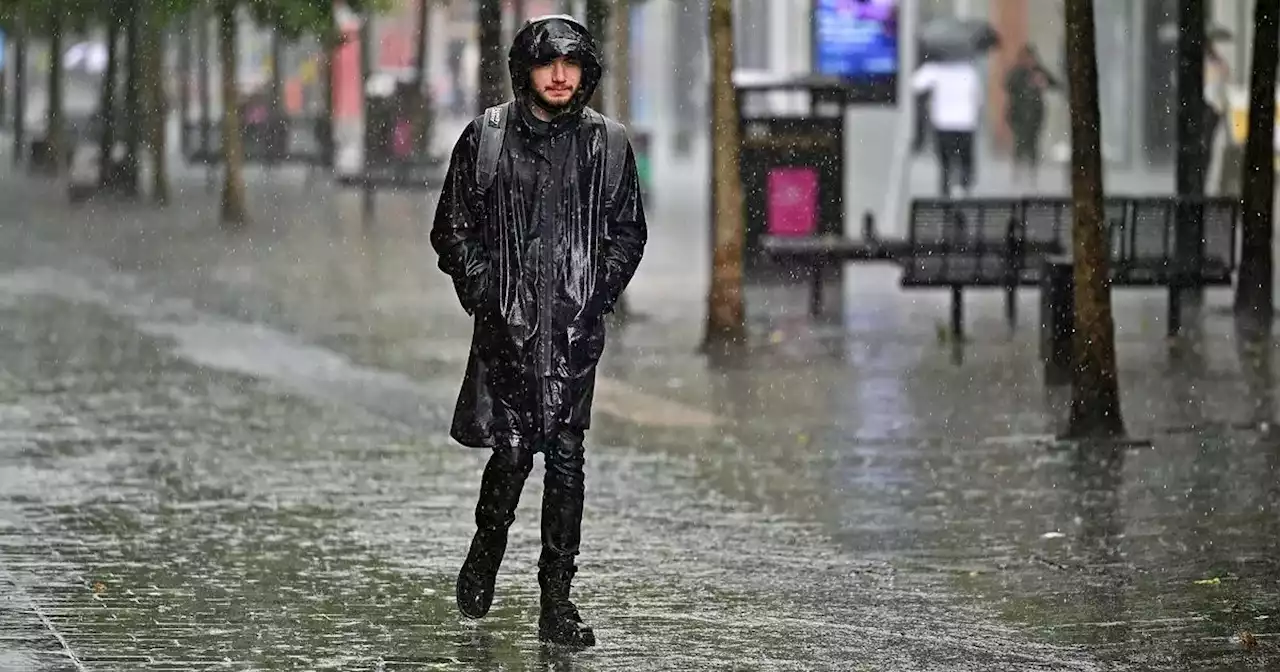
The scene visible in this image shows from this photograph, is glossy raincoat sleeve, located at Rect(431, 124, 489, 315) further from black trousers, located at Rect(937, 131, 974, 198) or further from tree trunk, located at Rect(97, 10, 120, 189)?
tree trunk, located at Rect(97, 10, 120, 189)

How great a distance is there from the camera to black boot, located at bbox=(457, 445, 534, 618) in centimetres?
789

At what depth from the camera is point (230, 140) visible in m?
31.8

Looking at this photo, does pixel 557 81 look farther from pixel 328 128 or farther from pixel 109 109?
pixel 328 128

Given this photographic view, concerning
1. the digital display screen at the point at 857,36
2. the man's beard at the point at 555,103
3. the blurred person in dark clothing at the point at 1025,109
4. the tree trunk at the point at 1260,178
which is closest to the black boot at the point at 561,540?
the man's beard at the point at 555,103

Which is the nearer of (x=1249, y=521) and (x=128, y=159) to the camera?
(x=1249, y=521)

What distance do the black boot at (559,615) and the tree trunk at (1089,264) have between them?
5417 millimetres

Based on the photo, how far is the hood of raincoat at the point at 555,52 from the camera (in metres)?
7.60

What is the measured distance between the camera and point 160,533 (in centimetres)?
996

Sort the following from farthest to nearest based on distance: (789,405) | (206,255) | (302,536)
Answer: (206,255)
(789,405)
(302,536)

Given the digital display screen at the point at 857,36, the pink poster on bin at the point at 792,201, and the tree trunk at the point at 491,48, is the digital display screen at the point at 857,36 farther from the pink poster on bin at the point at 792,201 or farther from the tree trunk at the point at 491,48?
the tree trunk at the point at 491,48

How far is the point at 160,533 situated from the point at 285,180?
34.4m

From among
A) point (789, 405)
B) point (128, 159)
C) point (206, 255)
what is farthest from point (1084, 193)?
point (128, 159)

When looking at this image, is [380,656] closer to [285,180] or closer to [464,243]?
[464,243]

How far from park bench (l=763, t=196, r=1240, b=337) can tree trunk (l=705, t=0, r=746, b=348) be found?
122 centimetres
